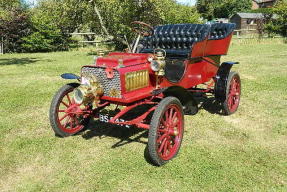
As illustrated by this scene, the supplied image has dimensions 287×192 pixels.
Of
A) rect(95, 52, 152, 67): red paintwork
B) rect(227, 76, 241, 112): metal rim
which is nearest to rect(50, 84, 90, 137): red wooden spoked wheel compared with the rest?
rect(95, 52, 152, 67): red paintwork

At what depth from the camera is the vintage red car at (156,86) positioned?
12.7 ft

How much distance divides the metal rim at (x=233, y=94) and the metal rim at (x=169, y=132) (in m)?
1.96

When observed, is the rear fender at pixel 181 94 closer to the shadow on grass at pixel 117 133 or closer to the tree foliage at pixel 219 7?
the shadow on grass at pixel 117 133

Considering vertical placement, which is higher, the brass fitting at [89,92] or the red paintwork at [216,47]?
the red paintwork at [216,47]

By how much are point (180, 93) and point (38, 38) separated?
53.5 feet

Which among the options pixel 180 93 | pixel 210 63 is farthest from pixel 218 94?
pixel 180 93

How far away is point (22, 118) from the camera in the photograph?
5.82m

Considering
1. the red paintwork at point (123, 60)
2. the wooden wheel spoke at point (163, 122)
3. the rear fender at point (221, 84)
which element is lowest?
the wooden wheel spoke at point (163, 122)

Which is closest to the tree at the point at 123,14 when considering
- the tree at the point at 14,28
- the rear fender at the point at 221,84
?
the tree at the point at 14,28

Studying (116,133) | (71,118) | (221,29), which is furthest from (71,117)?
(221,29)

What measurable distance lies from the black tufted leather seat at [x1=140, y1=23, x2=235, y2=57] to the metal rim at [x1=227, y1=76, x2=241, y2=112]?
95cm

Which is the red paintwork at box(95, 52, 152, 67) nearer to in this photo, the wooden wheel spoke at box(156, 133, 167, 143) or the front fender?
the front fender

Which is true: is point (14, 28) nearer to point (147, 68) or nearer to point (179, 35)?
point (179, 35)

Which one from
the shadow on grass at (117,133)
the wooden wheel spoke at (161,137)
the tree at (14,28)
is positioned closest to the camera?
the wooden wheel spoke at (161,137)
